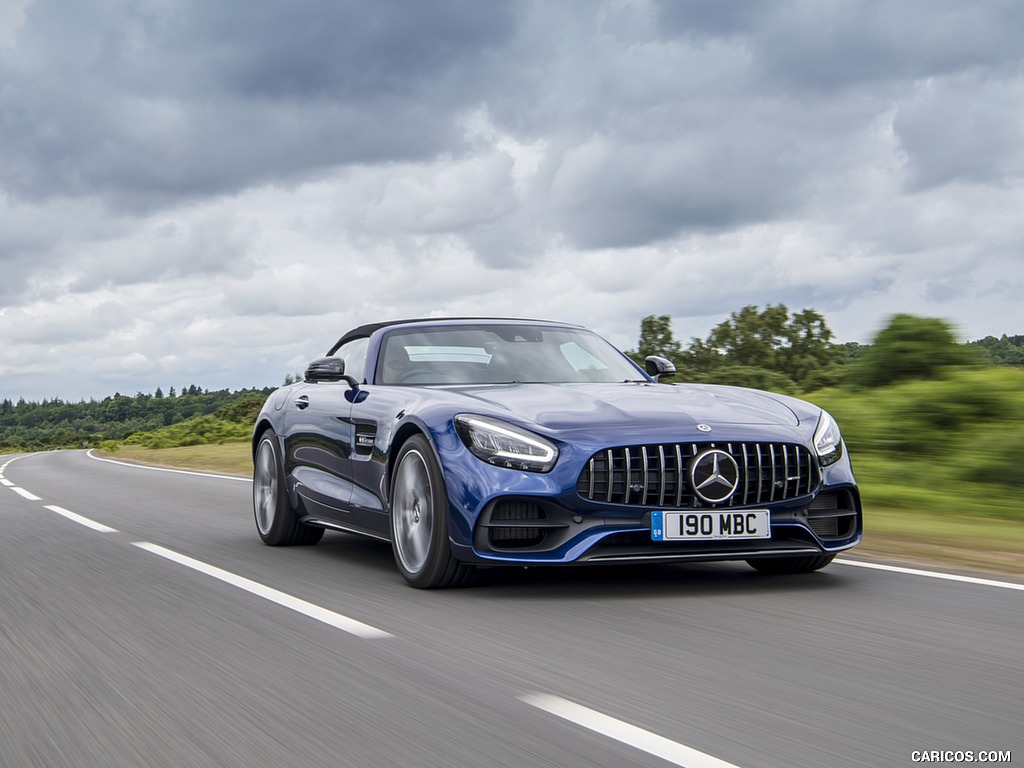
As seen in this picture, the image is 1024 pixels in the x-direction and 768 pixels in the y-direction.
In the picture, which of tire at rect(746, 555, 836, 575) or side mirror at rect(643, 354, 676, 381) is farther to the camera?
side mirror at rect(643, 354, 676, 381)

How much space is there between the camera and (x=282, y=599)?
238 inches

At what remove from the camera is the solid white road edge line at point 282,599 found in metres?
5.11

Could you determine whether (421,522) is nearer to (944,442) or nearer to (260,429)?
(260,429)

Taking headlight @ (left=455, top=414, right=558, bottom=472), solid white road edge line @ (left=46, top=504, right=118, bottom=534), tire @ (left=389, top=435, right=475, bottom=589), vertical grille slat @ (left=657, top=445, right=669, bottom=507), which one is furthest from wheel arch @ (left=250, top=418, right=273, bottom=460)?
vertical grille slat @ (left=657, top=445, right=669, bottom=507)

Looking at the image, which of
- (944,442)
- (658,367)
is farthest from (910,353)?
(658,367)

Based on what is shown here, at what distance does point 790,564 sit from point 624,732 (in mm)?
3270

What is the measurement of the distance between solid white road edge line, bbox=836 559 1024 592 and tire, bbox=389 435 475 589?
238cm

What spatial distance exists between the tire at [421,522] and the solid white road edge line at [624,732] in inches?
80.9

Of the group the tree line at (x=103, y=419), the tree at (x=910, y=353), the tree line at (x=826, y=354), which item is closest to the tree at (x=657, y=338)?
the tree line at (x=826, y=354)

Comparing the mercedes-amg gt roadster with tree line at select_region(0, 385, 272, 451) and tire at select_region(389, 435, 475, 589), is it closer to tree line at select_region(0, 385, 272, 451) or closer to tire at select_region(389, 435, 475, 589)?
tire at select_region(389, 435, 475, 589)

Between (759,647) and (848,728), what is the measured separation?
1.16 m

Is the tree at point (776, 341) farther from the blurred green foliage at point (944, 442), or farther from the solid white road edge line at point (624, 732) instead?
the solid white road edge line at point (624, 732)

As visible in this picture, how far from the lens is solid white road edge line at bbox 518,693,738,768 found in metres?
3.13

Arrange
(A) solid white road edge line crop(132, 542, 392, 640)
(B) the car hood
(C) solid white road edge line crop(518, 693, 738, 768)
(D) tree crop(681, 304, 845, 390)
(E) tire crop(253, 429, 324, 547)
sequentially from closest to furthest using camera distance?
(C) solid white road edge line crop(518, 693, 738, 768) < (A) solid white road edge line crop(132, 542, 392, 640) < (B) the car hood < (E) tire crop(253, 429, 324, 547) < (D) tree crop(681, 304, 845, 390)
